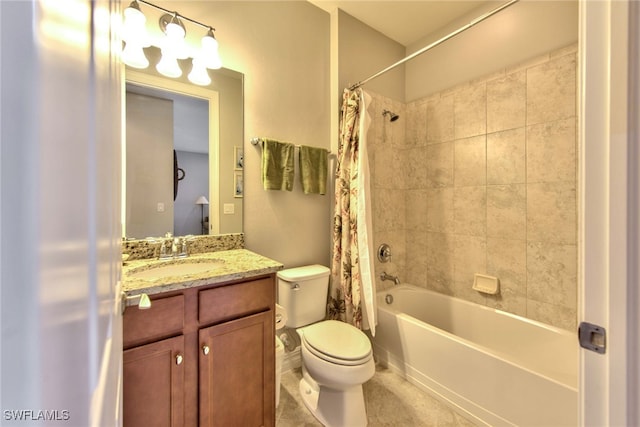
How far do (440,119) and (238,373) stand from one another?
2.33 meters

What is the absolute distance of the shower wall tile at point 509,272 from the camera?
182 cm

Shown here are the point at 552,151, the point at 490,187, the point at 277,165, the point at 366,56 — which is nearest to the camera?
the point at 552,151

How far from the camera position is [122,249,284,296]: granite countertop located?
0.96 m

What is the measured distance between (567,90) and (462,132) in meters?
0.63

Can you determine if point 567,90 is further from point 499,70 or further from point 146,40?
point 146,40

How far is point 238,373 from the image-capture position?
1167mm

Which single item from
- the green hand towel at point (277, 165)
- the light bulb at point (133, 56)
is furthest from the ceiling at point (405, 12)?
the light bulb at point (133, 56)

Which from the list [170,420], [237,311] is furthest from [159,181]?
[170,420]

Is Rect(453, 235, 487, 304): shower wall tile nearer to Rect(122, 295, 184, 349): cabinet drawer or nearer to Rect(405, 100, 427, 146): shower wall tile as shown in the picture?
Rect(405, 100, 427, 146): shower wall tile

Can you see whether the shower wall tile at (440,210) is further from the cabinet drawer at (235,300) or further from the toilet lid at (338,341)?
the cabinet drawer at (235,300)

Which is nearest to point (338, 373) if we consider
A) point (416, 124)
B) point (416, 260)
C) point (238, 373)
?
point (238, 373)

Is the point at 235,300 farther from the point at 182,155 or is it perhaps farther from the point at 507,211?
the point at 507,211

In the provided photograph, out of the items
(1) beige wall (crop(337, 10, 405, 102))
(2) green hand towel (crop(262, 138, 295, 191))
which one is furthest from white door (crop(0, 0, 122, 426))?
(1) beige wall (crop(337, 10, 405, 102))

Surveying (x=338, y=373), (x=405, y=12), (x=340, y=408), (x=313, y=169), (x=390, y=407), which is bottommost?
(x=390, y=407)
